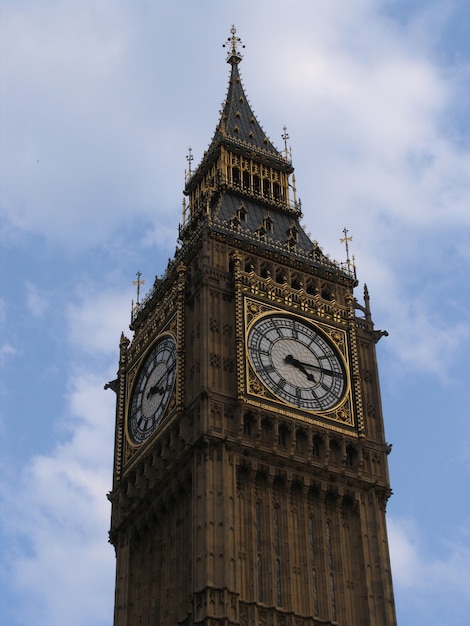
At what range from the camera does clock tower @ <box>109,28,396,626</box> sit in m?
65.8

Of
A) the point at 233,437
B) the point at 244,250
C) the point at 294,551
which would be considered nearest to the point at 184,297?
the point at 244,250

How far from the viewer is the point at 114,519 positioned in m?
73.4

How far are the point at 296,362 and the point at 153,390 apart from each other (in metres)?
7.37

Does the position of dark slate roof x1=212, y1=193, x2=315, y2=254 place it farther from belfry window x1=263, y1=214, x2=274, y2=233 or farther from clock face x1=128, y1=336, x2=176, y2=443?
clock face x1=128, y1=336, x2=176, y2=443

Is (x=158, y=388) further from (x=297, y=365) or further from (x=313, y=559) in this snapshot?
(x=313, y=559)

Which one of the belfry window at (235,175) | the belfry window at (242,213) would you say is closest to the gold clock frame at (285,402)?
the belfry window at (242,213)

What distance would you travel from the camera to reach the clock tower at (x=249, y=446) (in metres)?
65.8

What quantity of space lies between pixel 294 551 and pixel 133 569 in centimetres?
859

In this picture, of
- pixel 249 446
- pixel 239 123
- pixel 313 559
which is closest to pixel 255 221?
pixel 239 123

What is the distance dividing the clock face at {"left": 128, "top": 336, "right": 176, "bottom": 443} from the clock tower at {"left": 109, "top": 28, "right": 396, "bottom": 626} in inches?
4.4


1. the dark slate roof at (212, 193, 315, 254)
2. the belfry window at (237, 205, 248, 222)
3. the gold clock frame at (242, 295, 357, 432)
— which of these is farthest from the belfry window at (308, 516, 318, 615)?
the belfry window at (237, 205, 248, 222)

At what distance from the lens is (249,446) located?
68375 mm

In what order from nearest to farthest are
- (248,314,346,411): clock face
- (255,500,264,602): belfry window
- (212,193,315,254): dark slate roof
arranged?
(255,500,264,602): belfry window, (248,314,346,411): clock face, (212,193,315,254): dark slate roof

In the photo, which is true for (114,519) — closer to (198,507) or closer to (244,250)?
(198,507)
